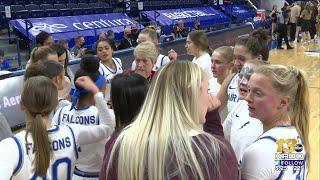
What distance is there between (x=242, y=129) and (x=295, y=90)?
0.50 meters

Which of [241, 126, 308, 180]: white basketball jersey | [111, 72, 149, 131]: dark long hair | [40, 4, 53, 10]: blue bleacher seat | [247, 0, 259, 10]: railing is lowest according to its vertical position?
[247, 0, 259, 10]: railing

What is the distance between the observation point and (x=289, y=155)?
1.70 metres

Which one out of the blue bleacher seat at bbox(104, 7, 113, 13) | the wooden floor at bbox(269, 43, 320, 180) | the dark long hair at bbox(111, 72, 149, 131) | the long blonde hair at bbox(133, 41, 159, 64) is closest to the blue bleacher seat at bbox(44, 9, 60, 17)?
the blue bleacher seat at bbox(104, 7, 113, 13)

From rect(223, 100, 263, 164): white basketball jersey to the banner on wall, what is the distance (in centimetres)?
1010

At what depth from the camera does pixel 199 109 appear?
1.47 metres

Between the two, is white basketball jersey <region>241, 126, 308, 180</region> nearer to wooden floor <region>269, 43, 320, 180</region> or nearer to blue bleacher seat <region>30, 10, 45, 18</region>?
wooden floor <region>269, 43, 320, 180</region>

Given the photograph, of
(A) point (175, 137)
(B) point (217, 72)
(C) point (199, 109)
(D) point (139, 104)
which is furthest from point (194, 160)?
(B) point (217, 72)

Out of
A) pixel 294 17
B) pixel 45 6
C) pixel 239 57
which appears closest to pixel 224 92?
pixel 239 57

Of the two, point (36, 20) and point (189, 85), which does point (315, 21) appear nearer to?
point (36, 20)

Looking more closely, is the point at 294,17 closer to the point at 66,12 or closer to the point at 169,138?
the point at 66,12

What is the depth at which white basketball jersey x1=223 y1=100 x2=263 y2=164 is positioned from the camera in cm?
221

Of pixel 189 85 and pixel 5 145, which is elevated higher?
pixel 189 85

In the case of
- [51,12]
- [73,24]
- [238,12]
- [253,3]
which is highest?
[51,12]

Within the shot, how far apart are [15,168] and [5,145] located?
112 mm
